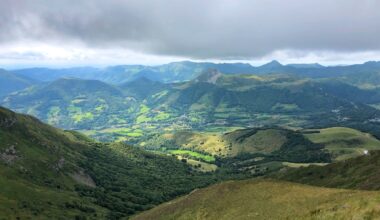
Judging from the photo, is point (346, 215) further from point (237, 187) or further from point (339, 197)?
point (237, 187)

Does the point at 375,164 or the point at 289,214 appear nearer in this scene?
the point at 289,214

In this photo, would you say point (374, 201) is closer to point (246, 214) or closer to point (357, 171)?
point (246, 214)

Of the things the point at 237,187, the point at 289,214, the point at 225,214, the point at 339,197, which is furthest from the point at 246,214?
the point at 237,187

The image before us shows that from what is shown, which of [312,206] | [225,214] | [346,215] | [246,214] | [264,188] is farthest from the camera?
[264,188]

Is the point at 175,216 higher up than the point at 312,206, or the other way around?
the point at 312,206

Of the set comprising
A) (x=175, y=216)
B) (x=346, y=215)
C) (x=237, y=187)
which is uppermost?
(x=346, y=215)

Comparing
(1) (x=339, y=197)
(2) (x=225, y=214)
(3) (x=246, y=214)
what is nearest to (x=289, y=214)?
(1) (x=339, y=197)

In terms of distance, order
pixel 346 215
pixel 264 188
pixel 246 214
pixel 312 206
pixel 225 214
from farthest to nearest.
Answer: pixel 264 188 → pixel 225 214 → pixel 246 214 → pixel 312 206 → pixel 346 215
